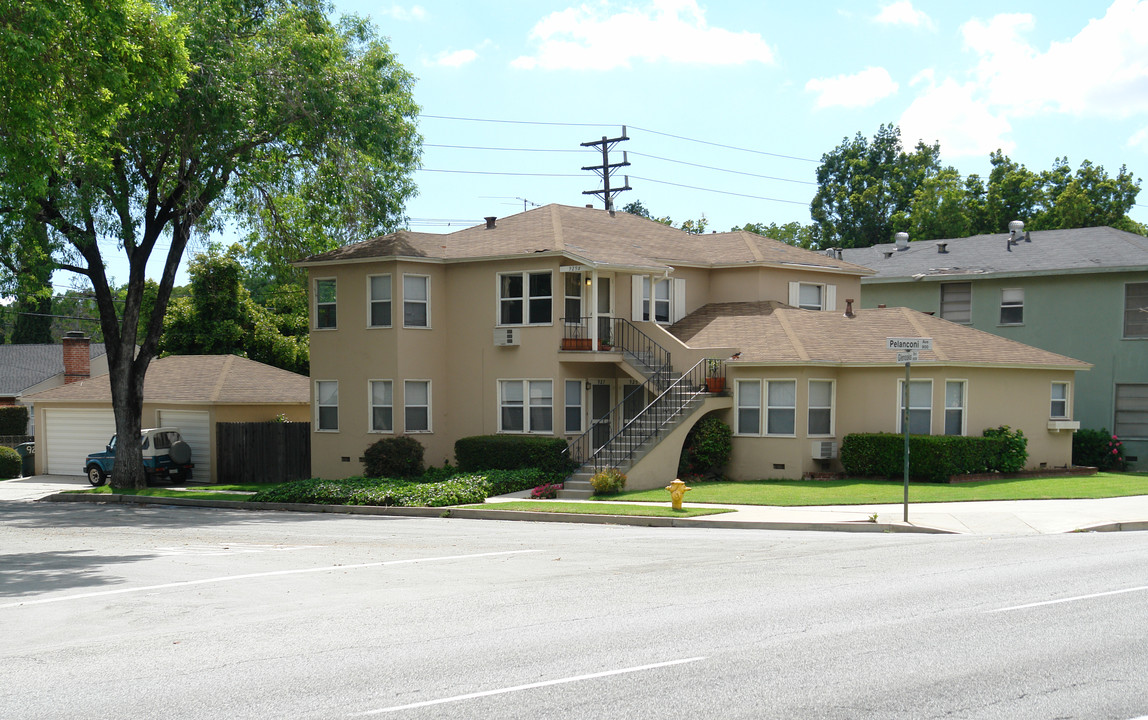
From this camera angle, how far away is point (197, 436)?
33844 mm

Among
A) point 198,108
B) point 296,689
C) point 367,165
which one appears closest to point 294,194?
point 367,165

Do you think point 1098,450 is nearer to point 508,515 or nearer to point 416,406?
point 508,515

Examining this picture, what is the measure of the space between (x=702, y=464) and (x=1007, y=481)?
304 inches

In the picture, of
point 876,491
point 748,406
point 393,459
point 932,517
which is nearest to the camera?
point 932,517

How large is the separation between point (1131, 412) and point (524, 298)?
789 inches

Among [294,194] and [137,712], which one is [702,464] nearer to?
[294,194]

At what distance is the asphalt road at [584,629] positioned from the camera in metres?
7.07

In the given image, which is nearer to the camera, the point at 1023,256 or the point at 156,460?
the point at 156,460

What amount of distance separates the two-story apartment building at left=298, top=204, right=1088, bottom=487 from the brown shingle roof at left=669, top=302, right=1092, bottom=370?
0.07 m

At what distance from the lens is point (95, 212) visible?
91.0 feet

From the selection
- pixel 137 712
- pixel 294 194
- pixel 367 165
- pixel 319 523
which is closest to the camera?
pixel 137 712

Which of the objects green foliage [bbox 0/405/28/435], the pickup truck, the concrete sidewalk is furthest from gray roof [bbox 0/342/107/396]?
the concrete sidewalk

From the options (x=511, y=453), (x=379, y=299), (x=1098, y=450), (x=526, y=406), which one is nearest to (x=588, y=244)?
(x=526, y=406)

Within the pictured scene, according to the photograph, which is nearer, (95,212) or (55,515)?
(55,515)
